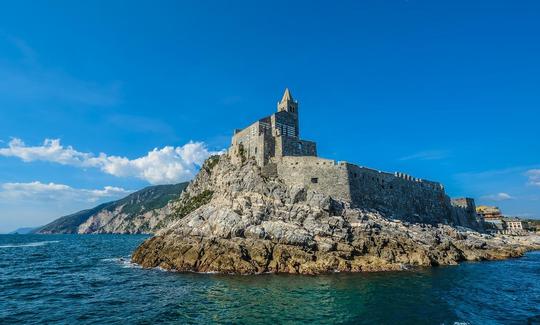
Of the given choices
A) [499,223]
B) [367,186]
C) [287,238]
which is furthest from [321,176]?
[499,223]

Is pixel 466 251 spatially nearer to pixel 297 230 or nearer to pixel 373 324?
pixel 297 230

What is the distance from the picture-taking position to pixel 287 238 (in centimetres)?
3803

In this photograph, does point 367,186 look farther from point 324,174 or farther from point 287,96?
point 287,96

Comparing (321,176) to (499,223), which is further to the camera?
(499,223)

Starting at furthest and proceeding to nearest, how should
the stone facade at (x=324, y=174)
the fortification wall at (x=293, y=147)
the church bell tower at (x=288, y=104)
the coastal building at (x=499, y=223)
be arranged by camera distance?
the coastal building at (x=499, y=223)
the church bell tower at (x=288, y=104)
the fortification wall at (x=293, y=147)
the stone facade at (x=324, y=174)

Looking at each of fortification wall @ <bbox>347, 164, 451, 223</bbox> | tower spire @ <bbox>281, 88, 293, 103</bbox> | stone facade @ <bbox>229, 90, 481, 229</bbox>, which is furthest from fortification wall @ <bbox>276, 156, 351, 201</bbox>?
tower spire @ <bbox>281, 88, 293, 103</bbox>

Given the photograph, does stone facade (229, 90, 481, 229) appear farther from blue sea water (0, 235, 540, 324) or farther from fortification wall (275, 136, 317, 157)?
blue sea water (0, 235, 540, 324)

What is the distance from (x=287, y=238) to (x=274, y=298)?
14.1m

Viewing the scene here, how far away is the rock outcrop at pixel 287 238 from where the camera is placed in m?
35.8

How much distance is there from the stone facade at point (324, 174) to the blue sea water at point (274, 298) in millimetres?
15882

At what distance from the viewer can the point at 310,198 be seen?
44.4 metres

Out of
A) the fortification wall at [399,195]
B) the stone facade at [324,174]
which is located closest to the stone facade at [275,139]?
the stone facade at [324,174]

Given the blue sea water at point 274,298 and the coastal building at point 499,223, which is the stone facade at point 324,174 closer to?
the blue sea water at point 274,298

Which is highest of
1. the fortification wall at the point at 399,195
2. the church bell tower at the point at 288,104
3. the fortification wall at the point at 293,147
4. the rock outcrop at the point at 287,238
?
the church bell tower at the point at 288,104
